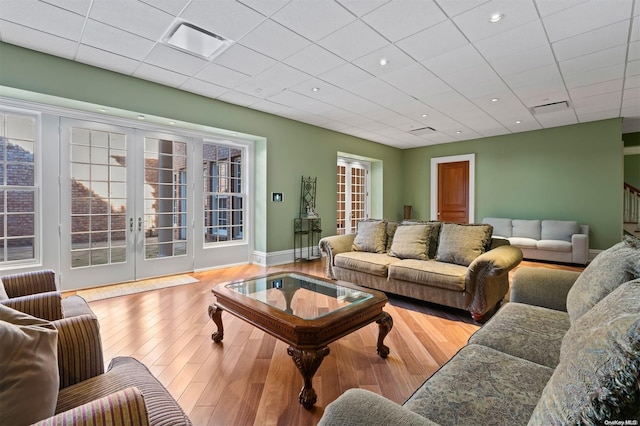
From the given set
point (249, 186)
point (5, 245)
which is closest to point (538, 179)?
point (249, 186)

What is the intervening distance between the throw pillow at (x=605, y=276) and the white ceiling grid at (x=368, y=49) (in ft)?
6.67

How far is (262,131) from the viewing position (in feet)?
17.0

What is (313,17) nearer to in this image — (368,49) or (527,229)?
(368,49)

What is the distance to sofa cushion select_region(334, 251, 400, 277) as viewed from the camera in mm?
3482

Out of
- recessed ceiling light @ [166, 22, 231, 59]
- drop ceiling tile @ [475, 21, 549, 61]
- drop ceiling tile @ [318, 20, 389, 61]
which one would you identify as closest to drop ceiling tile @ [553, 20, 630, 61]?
drop ceiling tile @ [475, 21, 549, 61]

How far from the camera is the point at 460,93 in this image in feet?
13.9

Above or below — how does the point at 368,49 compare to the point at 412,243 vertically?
above

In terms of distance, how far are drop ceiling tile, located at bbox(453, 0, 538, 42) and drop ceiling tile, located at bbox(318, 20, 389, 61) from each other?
0.71m

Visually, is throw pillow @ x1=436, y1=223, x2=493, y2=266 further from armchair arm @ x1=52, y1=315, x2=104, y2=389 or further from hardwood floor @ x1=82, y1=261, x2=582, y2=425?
armchair arm @ x1=52, y1=315, x2=104, y2=389

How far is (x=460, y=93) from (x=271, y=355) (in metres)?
4.13

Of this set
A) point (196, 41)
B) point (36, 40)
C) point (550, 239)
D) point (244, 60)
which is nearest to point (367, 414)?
point (196, 41)

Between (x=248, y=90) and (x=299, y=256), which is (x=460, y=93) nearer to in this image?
(x=248, y=90)

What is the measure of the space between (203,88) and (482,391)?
4.41 meters

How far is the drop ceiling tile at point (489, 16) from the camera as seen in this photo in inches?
93.9
